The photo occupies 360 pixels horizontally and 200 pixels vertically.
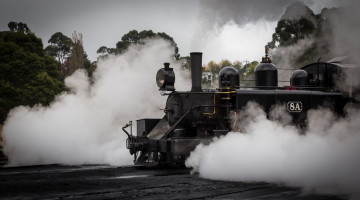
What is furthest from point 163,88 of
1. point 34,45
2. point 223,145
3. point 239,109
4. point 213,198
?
point 34,45

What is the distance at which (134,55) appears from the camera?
21.8 metres

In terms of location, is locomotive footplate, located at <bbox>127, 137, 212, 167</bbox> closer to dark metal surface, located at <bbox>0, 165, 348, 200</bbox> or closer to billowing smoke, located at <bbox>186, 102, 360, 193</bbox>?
billowing smoke, located at <bbox>186, 102, 360, 193</bbox>

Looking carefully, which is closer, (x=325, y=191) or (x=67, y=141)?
(x=325, y=191)

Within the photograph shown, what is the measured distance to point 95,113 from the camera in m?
21.4

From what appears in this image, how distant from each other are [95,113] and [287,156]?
1237cm

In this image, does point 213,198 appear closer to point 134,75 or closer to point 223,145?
point 223,145

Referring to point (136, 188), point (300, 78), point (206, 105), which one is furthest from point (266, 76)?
point (136, 188)

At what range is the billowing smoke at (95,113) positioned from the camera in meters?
19.8

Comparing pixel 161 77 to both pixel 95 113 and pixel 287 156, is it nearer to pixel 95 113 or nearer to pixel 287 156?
pixel 287 156

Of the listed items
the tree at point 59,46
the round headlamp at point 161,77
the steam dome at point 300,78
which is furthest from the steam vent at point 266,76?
the tree at point 59,46

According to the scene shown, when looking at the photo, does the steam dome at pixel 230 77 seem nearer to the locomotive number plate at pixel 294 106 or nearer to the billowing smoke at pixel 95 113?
the locomotive number plate at pixel 294 106

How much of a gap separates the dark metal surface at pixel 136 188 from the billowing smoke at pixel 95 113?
7.47 m

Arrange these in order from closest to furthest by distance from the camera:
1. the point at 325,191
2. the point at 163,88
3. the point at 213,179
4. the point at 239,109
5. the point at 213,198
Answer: the point at 213,198 → the point at 325,191 → the point at 213,179 → the point at 239,109 → the point at 163,88

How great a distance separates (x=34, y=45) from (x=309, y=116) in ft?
78.2
